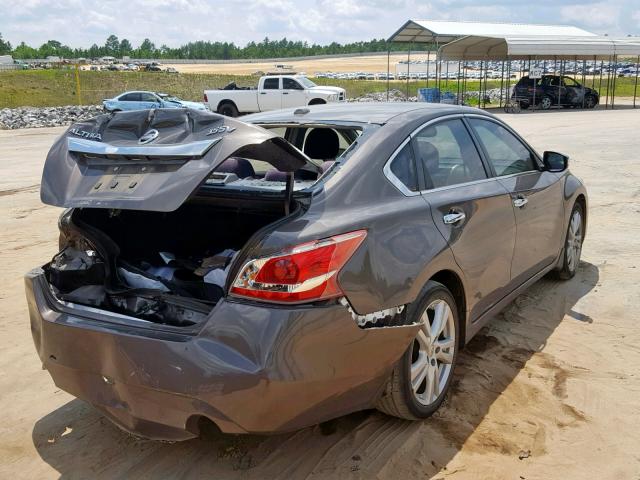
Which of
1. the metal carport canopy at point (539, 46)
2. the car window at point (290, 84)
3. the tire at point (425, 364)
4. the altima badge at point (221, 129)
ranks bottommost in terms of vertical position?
Answer: the tire at point (425, 364)

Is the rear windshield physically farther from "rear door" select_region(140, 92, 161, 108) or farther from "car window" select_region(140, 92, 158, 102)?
"car window" select_region(140, 92, 158, 102)

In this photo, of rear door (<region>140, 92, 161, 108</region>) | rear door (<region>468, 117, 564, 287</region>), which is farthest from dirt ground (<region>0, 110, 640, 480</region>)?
rear door (<region>140, 92, 161, 108</region>)

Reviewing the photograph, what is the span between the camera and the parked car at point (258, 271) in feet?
9.07

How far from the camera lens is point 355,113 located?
159 inches

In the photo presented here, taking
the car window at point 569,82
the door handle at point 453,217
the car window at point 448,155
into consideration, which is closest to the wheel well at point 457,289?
the door handle at point 453,217

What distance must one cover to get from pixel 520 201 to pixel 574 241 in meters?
1.61

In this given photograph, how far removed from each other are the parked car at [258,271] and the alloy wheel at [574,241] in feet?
5.96

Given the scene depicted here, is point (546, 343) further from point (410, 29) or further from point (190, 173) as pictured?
point (410, 29)

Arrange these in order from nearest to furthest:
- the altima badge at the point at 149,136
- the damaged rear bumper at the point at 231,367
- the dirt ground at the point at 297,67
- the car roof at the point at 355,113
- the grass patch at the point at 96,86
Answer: the damaged rear bumper at the point at 231,367
the altima badge at the point at 149,136
the car roof at the point at 355,113
the grass patch at the point at 96,86
the dirt ground at the point at 297,67

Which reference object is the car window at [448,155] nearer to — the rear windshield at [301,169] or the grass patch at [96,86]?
the rear windshield at [301,169]

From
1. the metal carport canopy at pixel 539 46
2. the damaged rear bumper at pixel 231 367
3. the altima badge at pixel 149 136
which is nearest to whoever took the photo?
the damaged rear bumper at pixel 231 367

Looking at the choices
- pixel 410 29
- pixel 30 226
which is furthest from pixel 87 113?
pixel 30 226

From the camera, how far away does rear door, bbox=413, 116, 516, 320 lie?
143 inches

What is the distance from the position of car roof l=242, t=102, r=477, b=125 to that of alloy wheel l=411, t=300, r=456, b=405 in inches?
43.2
